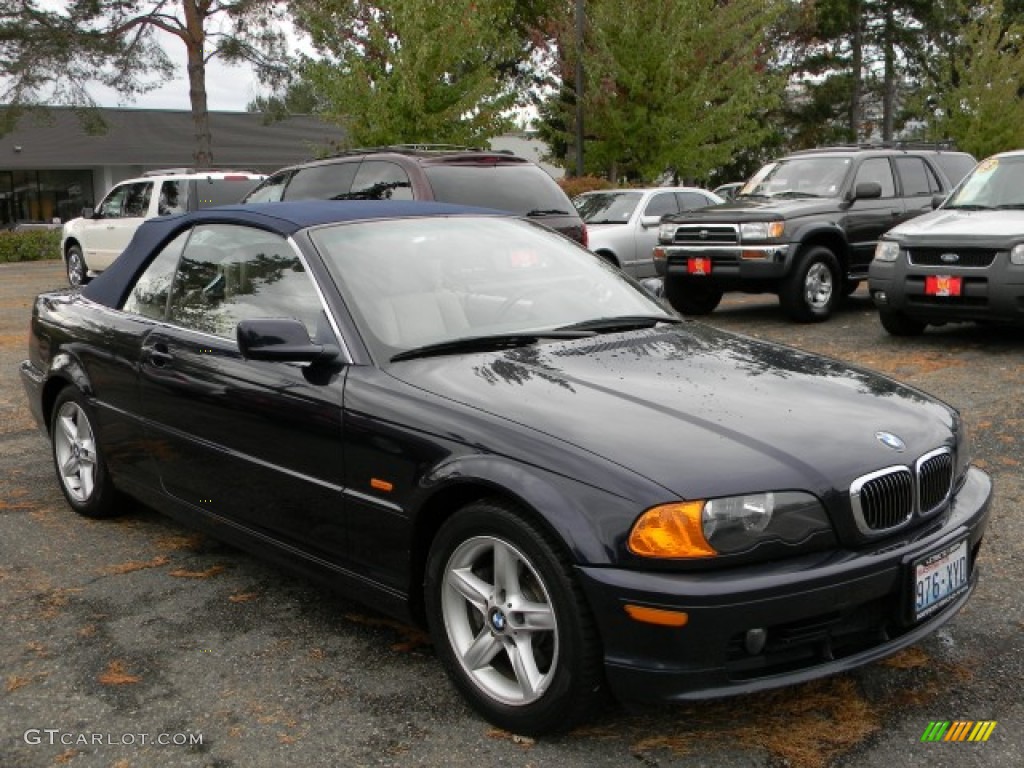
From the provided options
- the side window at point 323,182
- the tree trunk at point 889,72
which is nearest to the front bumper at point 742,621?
the side window at point 323,182

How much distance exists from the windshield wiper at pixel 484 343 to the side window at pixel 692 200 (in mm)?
11944

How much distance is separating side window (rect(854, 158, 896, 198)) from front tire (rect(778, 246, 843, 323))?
1.23 m

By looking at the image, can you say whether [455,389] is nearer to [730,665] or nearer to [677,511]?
[677,511]

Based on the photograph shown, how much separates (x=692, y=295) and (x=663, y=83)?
10.7 metres

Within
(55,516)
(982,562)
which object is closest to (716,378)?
(982,562)

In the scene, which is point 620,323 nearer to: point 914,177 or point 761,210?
point 761,210

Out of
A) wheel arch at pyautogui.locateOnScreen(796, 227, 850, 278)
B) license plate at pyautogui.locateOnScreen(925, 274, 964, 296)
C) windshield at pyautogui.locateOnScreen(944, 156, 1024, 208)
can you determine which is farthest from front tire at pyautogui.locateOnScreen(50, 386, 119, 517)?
windshield at pyautogui.locateOnScreen(944, 156, 1024, 208)

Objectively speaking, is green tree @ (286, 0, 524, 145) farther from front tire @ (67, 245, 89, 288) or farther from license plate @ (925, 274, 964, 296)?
license plate @ (925, 274, 964, 296)

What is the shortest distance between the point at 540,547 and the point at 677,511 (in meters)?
0.38

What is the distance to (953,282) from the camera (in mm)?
9328

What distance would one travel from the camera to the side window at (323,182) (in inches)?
398

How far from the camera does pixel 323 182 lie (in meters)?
10.4

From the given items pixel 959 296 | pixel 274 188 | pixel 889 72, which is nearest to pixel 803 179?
pixel 959 296

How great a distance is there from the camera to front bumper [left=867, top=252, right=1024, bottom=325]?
9008mm
